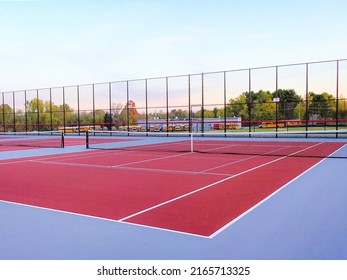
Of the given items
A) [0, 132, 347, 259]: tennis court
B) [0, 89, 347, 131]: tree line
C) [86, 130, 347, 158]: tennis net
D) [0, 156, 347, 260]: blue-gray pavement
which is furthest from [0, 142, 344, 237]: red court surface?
[0, 89, 347, 131]: tree line

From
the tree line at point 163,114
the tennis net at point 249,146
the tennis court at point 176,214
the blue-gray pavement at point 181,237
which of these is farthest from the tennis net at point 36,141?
the blue-gray pavement at point 181,237

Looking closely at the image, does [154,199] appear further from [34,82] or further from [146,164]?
[34,82]

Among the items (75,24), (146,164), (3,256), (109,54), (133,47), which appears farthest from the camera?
(109,54)

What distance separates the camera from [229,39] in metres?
24.2

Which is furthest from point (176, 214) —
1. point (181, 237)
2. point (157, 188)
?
point (157, 188)

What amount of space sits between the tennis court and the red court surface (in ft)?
0.05

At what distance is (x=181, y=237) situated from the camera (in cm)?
381

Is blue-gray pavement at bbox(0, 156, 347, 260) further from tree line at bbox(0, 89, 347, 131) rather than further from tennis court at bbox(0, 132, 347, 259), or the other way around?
tree line at bbox(0, 89, 347, 131)

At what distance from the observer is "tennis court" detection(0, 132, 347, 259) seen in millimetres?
3475

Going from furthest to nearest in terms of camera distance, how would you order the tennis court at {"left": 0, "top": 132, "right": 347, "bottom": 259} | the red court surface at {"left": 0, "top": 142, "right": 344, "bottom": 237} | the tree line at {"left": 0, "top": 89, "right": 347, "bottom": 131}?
the tree line at {"left": 0, "top": 89, "right": 347, "bottom": 131}, the red court surface at {"left": 0, "top": 142, "right": 344, "bottom": 237}, the tennis court at {"left": 0, "top": 132, "right": 347, "bottom": 259}

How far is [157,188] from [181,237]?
2.75 meters

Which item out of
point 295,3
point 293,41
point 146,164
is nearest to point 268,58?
point 293,41

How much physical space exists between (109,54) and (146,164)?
2208cm

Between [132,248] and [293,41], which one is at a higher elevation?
[293,41]
